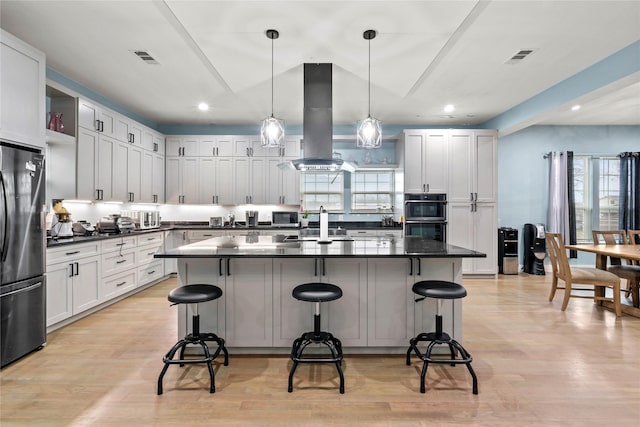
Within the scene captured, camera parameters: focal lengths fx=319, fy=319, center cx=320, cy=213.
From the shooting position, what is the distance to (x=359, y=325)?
2.81 metres

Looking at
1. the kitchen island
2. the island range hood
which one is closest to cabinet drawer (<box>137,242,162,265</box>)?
the kitchen island

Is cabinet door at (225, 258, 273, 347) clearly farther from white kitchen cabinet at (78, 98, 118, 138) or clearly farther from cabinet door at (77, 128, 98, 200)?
white kitchen cabinet at (78, 98, 118, 138)

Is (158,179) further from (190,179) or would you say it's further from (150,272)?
(150,272)

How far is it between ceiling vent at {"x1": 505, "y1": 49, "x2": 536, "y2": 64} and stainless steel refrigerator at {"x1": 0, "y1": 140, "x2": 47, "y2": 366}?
4.99 m

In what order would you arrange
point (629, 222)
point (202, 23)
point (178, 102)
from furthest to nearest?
point (629, 222)
point (178, 102)
point (202, 23)

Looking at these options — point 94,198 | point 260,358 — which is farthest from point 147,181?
→ point 260,358

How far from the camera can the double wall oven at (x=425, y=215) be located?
5.90 metres

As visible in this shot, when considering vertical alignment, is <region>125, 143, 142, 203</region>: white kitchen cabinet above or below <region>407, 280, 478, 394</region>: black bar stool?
above

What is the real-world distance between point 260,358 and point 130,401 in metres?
0.98

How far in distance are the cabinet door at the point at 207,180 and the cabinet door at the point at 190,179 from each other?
8 cm

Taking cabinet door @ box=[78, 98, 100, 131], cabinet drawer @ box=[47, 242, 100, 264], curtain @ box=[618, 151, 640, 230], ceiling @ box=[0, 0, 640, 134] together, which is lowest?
cabinet drawer @ box=[47, 242, 100, 264]

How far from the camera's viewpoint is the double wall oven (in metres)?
5.90

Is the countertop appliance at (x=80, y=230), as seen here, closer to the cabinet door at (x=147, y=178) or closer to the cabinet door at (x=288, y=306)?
the cabinet door at (x=147, y=178)

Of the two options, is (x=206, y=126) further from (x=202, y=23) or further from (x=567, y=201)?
(x=567, y=201)
